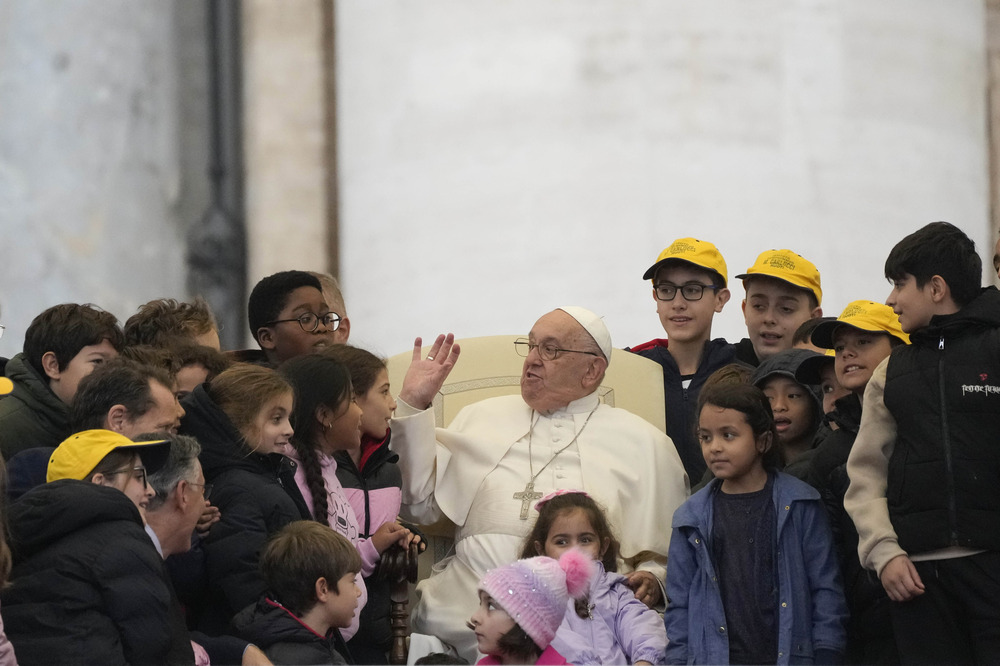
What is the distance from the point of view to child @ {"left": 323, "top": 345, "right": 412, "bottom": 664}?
4.89 metres

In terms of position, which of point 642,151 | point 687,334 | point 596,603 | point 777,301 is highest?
point 642,151

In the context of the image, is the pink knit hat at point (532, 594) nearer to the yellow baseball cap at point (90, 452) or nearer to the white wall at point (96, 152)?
the yellow baseball cap at point (90, 452)

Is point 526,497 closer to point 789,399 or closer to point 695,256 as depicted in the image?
point 789,399

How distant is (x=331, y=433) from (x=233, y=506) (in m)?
0.51

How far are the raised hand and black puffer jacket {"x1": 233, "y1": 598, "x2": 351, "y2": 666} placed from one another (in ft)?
4.43

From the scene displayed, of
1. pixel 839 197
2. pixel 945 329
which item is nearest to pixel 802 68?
pixel 839 197

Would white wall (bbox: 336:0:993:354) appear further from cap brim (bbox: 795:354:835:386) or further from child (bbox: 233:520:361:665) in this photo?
child (bbox: 233:520:361:665)

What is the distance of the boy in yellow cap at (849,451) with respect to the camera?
4.75m

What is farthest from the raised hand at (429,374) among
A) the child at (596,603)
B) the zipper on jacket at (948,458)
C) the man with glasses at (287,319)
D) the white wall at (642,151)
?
the white wall at (642,151)

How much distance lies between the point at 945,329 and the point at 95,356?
2.50 metres

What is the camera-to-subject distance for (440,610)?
534 cm

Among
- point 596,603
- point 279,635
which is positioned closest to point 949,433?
point 596,603

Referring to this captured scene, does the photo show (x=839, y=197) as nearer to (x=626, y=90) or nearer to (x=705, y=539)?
(x=626, y=90)

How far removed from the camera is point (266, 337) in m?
5.74
